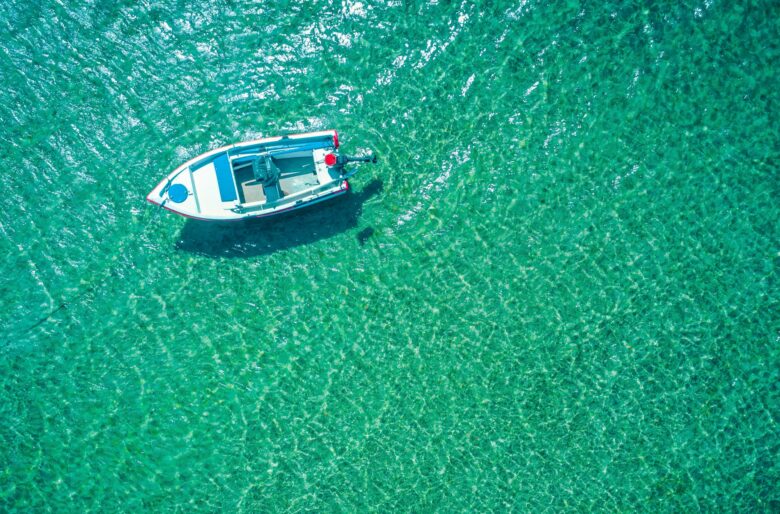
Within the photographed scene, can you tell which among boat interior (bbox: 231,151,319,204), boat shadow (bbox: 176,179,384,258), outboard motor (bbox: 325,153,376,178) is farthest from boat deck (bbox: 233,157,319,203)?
boat shadow (bbox: 176,179,384,258)

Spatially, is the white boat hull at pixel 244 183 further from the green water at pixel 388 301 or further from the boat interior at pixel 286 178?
the green water at pixel 388 301

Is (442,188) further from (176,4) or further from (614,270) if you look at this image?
(176,4)

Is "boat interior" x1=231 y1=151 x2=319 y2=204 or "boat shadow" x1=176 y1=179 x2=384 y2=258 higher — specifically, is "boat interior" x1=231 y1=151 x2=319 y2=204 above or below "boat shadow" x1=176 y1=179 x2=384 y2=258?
above

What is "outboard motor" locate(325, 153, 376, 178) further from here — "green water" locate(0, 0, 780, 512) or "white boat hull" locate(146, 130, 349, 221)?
"green water" locate(0, 0, 780, 512)

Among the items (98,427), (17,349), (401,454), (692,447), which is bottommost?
Answer: (692,447)

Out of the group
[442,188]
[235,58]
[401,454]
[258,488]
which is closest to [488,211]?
[442,188]
